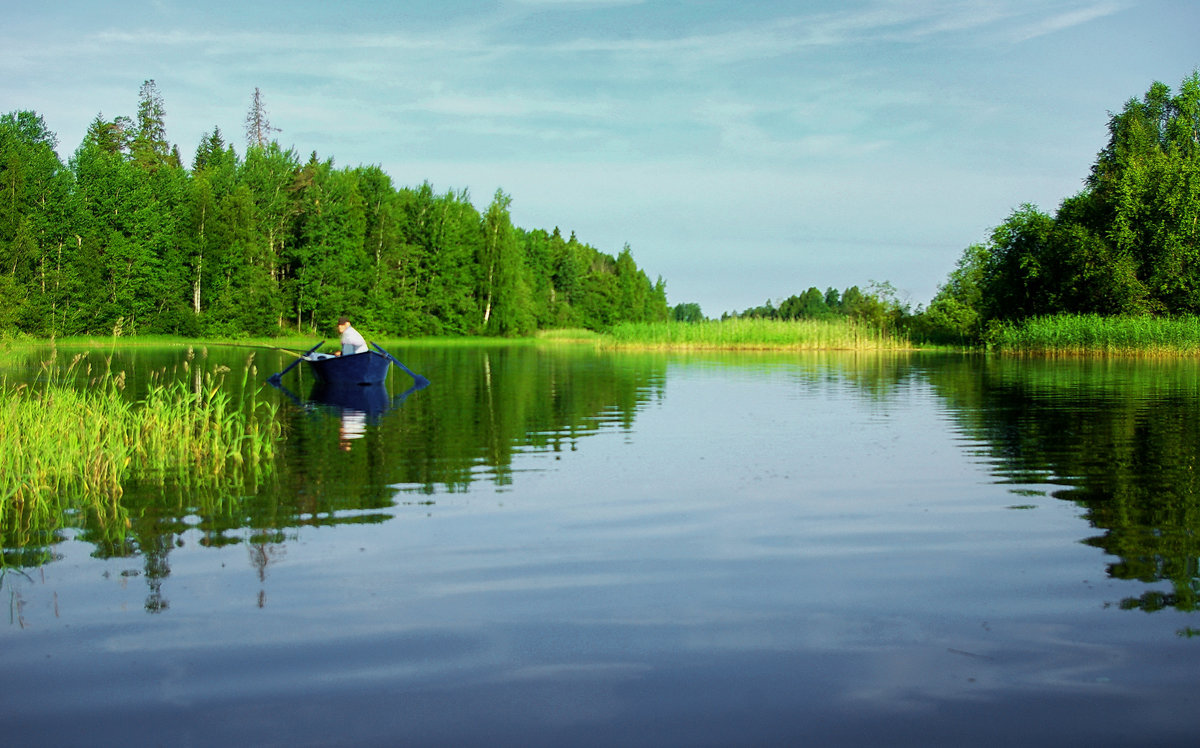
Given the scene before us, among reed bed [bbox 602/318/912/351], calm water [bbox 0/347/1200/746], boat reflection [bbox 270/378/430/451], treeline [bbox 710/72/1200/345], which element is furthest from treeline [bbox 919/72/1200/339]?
calm water [bbox 0/347/1200/746]

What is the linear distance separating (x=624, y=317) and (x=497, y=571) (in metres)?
111


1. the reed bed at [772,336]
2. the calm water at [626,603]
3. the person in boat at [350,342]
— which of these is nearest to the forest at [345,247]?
the reed bed at [772,336]

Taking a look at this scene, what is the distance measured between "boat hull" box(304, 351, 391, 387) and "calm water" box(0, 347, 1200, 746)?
984 cm

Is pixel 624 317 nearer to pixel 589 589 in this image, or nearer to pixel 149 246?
pixel 149 246

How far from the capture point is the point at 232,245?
63906 millimetres

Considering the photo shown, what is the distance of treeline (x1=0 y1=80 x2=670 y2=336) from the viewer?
57.4 metres

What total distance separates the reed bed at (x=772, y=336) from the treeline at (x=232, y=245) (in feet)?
90.7

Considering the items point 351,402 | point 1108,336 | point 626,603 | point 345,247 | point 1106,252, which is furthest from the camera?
point 345,247

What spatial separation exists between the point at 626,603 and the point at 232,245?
63707mm

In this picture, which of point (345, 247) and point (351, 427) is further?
point (345, 247)

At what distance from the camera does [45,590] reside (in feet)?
19.7

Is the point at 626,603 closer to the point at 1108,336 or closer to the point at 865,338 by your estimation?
the point at 1108,336

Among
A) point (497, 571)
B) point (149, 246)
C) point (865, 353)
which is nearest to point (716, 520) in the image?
point (497, 571)

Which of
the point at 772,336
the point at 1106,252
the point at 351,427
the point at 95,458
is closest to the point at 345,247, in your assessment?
the point at 772,336
